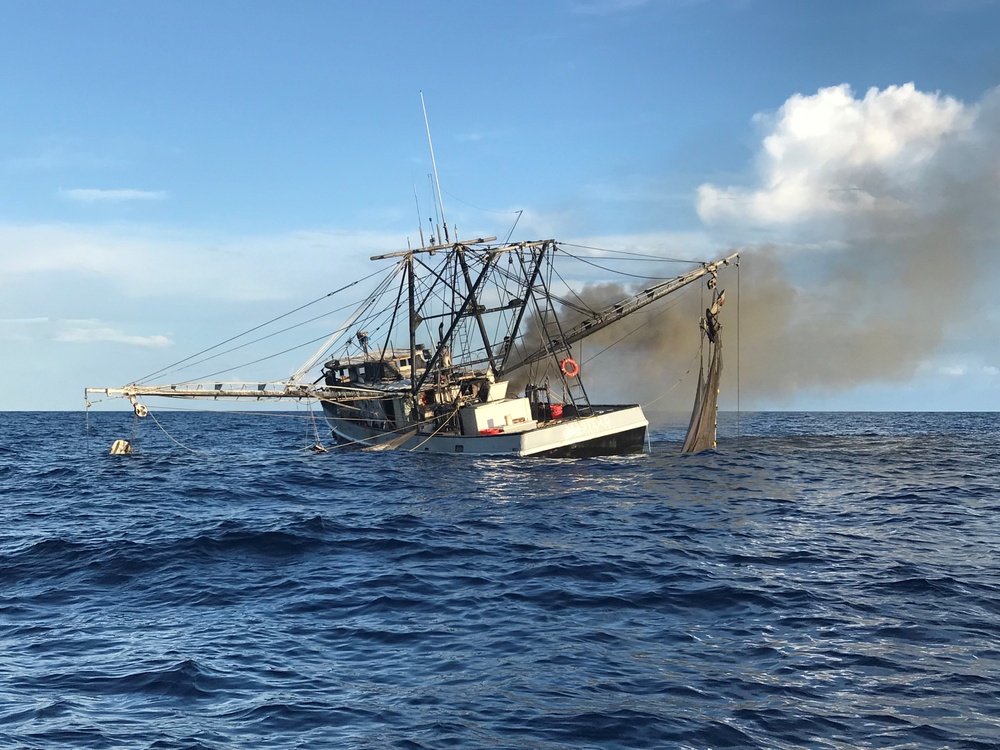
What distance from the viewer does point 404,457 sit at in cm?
4275

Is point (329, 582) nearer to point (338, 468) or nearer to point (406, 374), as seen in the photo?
point (338, 468)

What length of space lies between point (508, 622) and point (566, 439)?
86.1ft

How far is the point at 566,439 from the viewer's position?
38.9m

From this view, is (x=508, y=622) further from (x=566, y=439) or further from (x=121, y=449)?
(x=121, y=449)

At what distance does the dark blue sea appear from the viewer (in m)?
9.05

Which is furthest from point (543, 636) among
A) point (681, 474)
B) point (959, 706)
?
point (681, 474)

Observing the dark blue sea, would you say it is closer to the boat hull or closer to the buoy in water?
the boat hull

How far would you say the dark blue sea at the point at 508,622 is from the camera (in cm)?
905

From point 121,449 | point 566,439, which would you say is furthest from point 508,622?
point 121,449

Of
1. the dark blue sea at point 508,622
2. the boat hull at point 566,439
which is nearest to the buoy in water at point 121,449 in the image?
the boat hull at point 566,439

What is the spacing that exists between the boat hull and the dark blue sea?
35.9ft

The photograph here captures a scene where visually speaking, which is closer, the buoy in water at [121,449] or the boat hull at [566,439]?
the boat hull at [566,439]

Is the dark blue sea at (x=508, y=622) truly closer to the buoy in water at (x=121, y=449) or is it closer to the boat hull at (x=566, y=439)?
the boat hull at (x=566, y=439)

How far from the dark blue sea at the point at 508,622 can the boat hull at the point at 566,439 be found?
10.9 metres
